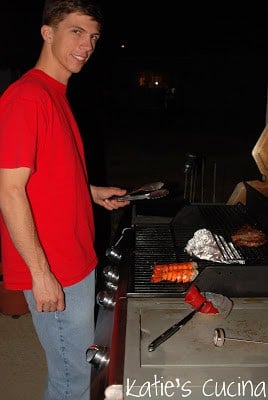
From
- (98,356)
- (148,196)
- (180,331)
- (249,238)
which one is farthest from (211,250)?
(98,356)

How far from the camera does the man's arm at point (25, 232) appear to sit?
1.71m

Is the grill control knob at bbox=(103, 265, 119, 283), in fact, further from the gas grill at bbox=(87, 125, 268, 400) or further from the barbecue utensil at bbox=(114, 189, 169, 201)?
the barbecue utensil at bbox=(114, 189, 169, 201)

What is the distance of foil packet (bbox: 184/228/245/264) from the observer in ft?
7.58

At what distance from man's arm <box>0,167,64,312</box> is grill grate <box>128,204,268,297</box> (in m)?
0.42

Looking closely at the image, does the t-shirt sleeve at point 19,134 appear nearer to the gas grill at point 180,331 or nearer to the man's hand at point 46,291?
the man's hand at point 46,291

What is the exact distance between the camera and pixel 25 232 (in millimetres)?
1756

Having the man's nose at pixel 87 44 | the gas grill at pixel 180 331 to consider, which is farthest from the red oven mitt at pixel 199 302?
the man's nose at pixel 87 44

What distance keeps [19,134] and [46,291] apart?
2.35 feet

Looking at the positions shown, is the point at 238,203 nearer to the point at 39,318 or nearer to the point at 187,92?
the point at 39,318

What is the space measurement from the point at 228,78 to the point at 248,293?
35254mm

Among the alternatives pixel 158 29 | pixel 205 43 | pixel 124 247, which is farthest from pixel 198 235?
pixel 205 43

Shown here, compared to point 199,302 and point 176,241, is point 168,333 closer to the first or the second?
point 199,302

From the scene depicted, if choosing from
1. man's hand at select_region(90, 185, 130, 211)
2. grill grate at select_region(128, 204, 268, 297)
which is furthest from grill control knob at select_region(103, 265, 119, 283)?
man's hand at select_region(90, 185, 130, 211)

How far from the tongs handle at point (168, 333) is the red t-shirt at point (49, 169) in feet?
1.98
